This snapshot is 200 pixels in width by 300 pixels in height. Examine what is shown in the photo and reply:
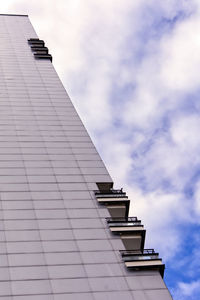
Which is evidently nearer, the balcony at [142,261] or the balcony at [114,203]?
the balcony at [142,261]

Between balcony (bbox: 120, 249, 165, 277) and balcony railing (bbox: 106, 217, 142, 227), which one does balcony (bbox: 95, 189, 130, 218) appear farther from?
balcony (bbox: 120, 249, 165, 277)

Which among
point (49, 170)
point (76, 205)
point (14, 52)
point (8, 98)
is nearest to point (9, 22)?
point (14, 52)

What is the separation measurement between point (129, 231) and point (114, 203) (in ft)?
13.9

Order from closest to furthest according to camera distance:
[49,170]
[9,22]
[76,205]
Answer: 1. [76,205]
2. [49,170]
3. [9,22]

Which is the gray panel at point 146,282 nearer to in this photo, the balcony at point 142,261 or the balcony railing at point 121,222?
the balcony at point 142,261

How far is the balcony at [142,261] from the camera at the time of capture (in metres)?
35.1

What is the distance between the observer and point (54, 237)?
123 feet

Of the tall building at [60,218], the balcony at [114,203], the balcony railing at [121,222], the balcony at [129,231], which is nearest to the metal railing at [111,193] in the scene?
the balcony at [114,203]

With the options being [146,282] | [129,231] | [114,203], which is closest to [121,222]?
[129,231]

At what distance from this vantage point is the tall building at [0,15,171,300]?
3297 centimetres

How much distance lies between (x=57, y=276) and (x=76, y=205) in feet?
29.9

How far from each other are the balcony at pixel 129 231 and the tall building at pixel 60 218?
3.0 inches

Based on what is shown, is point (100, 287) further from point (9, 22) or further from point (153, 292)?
point (9, 22)

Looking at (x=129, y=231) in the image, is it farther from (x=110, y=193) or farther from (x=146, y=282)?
(x=146, y=282)
